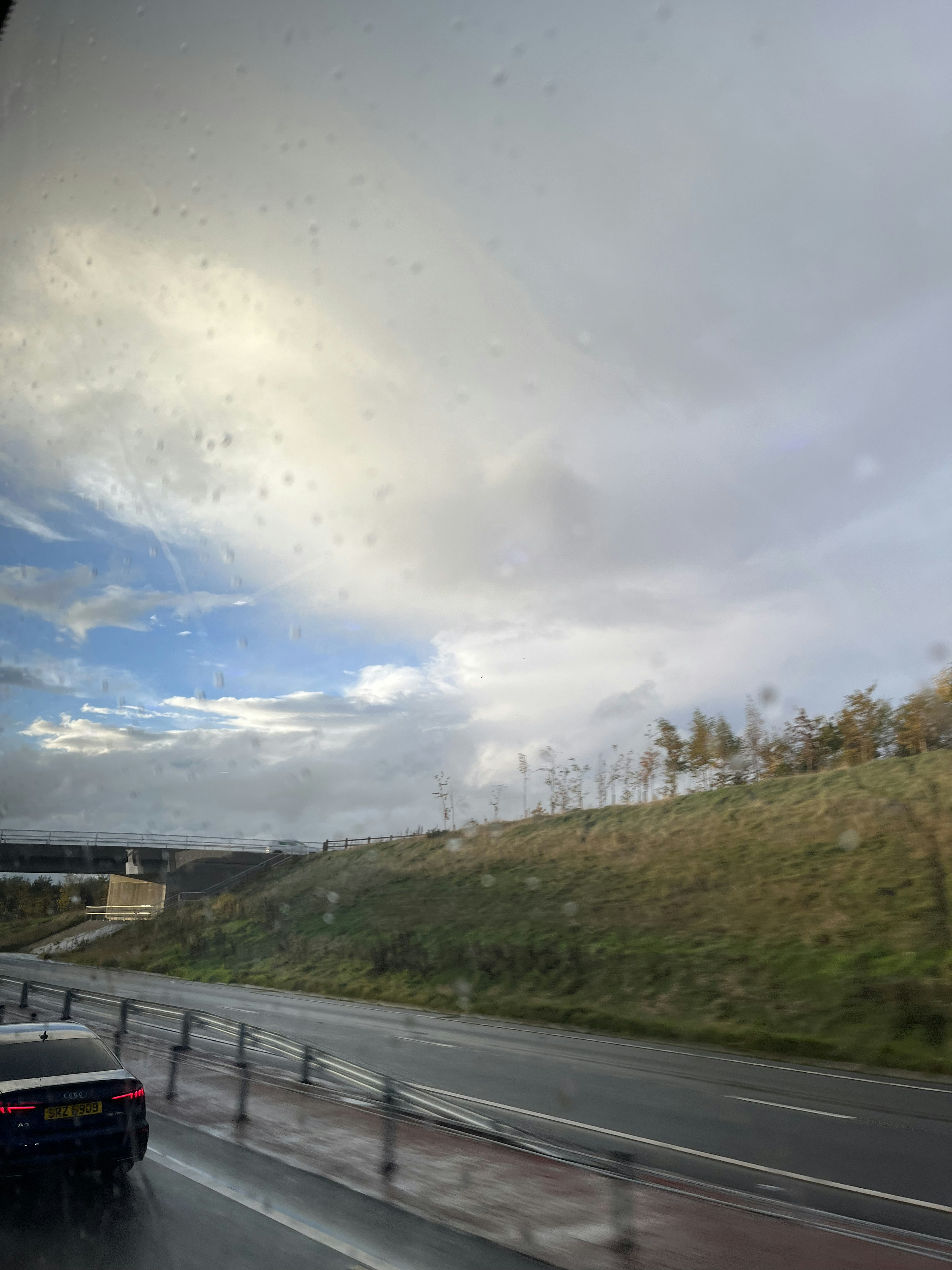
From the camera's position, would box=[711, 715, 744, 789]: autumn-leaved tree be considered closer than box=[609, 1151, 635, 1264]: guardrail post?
No

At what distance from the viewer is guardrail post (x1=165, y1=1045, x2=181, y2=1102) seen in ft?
36.4

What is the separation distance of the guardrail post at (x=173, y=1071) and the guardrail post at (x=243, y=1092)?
1330mm

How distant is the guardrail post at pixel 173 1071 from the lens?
1109 centimetres

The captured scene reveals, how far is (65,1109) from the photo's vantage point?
691 centimetres

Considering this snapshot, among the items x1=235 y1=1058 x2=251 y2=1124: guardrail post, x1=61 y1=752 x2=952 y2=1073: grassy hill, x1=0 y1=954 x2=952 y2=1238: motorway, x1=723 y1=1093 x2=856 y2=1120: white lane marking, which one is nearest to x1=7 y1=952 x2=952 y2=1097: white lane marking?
x1=0 y1=954 x2=952 y2=1238: motorway

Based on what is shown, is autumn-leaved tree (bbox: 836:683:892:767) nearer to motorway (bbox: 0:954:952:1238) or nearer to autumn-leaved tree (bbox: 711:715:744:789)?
autumn-leaved tree (bbox: 711:715:744:789)

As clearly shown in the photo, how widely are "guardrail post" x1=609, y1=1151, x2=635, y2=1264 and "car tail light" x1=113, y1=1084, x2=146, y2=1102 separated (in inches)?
160

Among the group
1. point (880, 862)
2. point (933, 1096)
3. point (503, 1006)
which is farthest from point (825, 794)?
point (933, 1096)

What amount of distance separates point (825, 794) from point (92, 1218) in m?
44.4

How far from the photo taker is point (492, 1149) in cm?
872

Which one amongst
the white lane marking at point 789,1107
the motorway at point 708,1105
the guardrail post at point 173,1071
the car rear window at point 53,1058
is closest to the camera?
the car rear window at point 53,1058

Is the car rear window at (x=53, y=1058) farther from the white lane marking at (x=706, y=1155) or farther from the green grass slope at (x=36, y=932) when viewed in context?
the green grass slope at (x=36, y=932)

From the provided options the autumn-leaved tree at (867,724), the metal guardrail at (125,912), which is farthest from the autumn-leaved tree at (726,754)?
the metal guardrail at (125,912)

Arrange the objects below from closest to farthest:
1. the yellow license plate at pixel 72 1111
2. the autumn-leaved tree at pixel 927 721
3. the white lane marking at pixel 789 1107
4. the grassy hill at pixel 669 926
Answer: the yellow license plate at pixel 72 1111 → the white lane marking at pixel 789 1107 → the grassy hill at pixel 669 926 → the autumn-leaved tree at pixel 927 721
